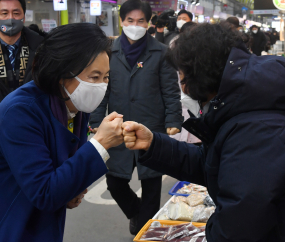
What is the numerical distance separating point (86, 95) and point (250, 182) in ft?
2.76

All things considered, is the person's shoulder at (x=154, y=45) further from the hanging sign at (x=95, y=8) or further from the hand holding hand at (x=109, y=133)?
the hanging sign at (x=95, y=8)

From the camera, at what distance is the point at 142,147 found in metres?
1.98

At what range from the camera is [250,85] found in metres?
1.37

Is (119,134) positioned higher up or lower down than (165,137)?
higher up

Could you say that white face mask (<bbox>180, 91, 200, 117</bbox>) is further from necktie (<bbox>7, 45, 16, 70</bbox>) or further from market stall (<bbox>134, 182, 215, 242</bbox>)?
necktie (<bbox>7, 45, 16, 70</bbox>)

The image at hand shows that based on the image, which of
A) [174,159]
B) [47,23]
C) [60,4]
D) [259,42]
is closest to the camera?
[174,159]

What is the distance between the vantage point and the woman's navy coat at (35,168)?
145 cm

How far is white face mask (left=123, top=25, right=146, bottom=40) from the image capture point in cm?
342

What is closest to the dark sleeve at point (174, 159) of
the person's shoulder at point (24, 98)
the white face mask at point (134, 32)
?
the person's shoulder at point (24, 98)

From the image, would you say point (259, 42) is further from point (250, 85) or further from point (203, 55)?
point (250, 85)

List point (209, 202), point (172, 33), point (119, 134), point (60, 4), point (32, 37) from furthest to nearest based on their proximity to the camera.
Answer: point (60, 4) < point (172, 33) < point (32, 37) < point (209, 202) < point (119, 134)

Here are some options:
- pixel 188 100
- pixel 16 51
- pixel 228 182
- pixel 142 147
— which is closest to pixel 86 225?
pixel 16 51

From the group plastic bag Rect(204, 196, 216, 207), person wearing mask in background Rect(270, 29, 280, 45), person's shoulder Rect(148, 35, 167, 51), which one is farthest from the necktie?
person wearing mask in background Rect(270, 29, 280, 45)

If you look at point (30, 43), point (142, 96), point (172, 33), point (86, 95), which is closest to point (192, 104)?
point (86, 95)
